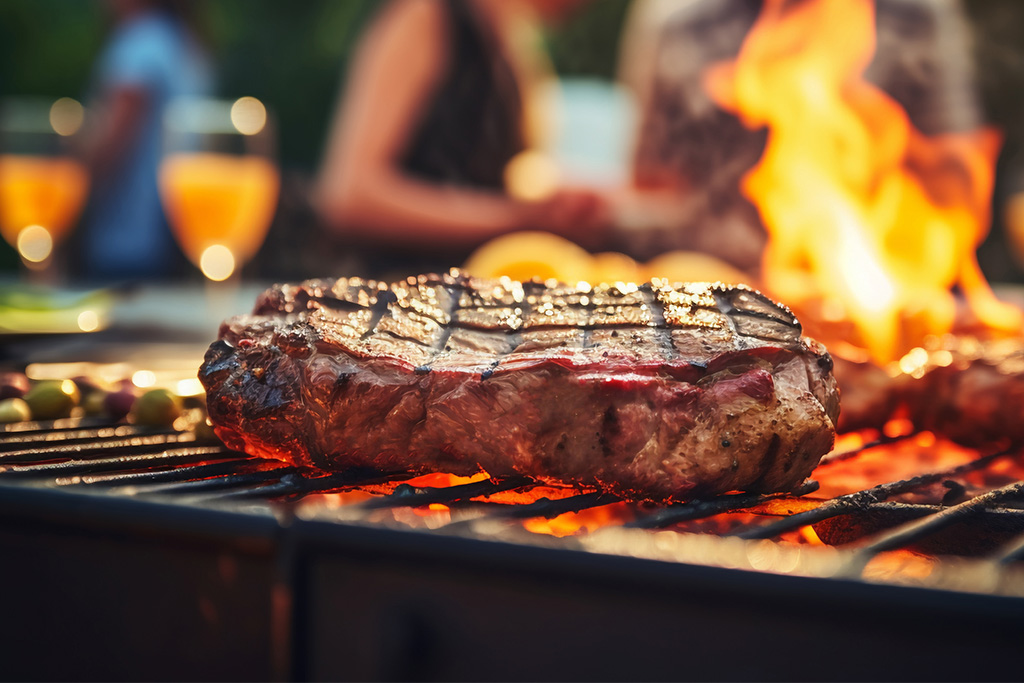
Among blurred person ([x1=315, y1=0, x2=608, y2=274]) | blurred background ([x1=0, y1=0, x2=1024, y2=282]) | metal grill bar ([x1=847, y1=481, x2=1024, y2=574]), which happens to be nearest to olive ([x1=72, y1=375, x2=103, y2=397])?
metal grill bar ([x1=847, y1=481, x2=1024, y2=574])

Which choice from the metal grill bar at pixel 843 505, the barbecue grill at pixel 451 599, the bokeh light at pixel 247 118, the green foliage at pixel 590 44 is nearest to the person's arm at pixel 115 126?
the bokeh light at pixel 247 118

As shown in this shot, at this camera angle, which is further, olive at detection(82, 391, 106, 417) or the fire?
the fire

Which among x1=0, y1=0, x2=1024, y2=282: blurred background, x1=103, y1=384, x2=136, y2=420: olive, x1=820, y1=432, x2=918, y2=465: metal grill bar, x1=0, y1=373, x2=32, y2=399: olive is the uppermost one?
x1=0, y1=0, x2=1024, y2=282: blurred background

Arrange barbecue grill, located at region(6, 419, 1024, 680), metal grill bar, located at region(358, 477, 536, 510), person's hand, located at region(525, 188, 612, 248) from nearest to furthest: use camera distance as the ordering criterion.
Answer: barbecue grill, located at region(6, 419, 1024, 680)
metal grill bar, located at region(358, 477, 536, 510)
person's hand, located at region(525, 188, 612, 248)

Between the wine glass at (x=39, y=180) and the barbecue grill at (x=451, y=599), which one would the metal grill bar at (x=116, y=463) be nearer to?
the barbecue grill at (x=451, y=599)

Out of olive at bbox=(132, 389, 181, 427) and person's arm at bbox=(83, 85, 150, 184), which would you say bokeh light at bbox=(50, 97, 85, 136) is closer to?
person's arm at bbox=(83, 85, 150, 184)

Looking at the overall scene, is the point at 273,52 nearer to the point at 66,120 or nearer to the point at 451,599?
the point at 66,120
